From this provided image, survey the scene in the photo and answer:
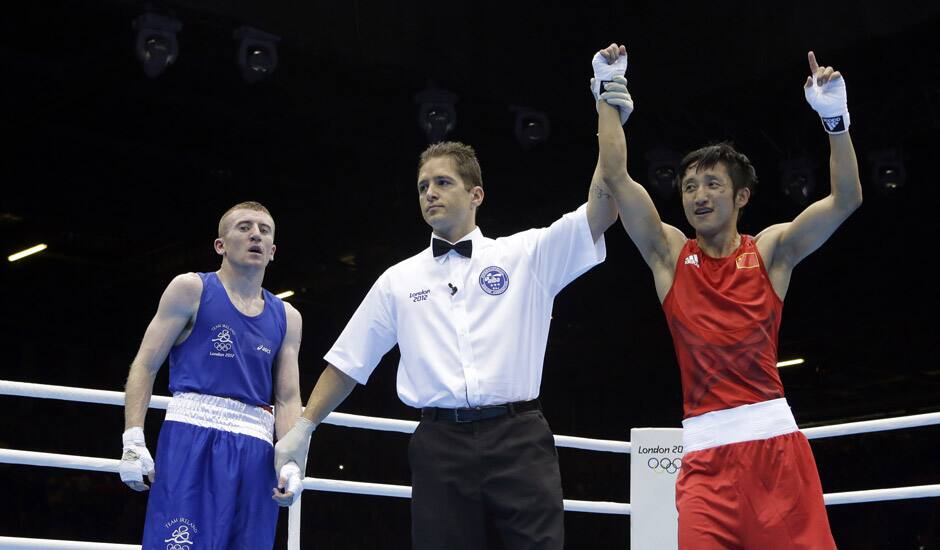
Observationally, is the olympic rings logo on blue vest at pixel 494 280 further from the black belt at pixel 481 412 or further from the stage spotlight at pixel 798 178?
the stage spotlight at pixel 798 178

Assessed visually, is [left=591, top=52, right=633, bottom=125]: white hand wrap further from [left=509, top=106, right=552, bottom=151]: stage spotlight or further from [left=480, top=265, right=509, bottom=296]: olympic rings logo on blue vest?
[left=509, top=106, right=552, bottom=151]: stage spotlight

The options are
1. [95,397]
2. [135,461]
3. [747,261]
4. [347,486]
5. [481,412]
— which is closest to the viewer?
[481,412]

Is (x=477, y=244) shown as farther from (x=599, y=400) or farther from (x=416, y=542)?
(x=599, y=400)

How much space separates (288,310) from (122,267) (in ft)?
35.7

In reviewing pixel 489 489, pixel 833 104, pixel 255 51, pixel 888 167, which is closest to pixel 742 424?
pixel 489 489

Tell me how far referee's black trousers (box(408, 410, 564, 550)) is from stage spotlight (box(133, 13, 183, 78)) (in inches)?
176

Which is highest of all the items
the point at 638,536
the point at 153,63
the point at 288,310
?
the point at 153,63

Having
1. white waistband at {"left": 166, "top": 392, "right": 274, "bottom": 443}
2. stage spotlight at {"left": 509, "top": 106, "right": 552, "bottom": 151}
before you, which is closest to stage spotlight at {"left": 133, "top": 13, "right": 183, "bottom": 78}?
stage spotlight at {"left": 509, "top": 106, "right": 552, "bottom": 151}

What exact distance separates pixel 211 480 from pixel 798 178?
240 inches

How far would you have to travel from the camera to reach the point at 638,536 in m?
4.27

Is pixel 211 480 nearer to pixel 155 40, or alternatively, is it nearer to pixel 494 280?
pixel 494 280

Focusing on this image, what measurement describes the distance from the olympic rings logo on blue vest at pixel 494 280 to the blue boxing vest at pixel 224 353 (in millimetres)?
785

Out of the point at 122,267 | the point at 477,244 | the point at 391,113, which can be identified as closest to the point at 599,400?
the point at 122,267

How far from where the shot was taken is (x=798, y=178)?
26.7 feet
